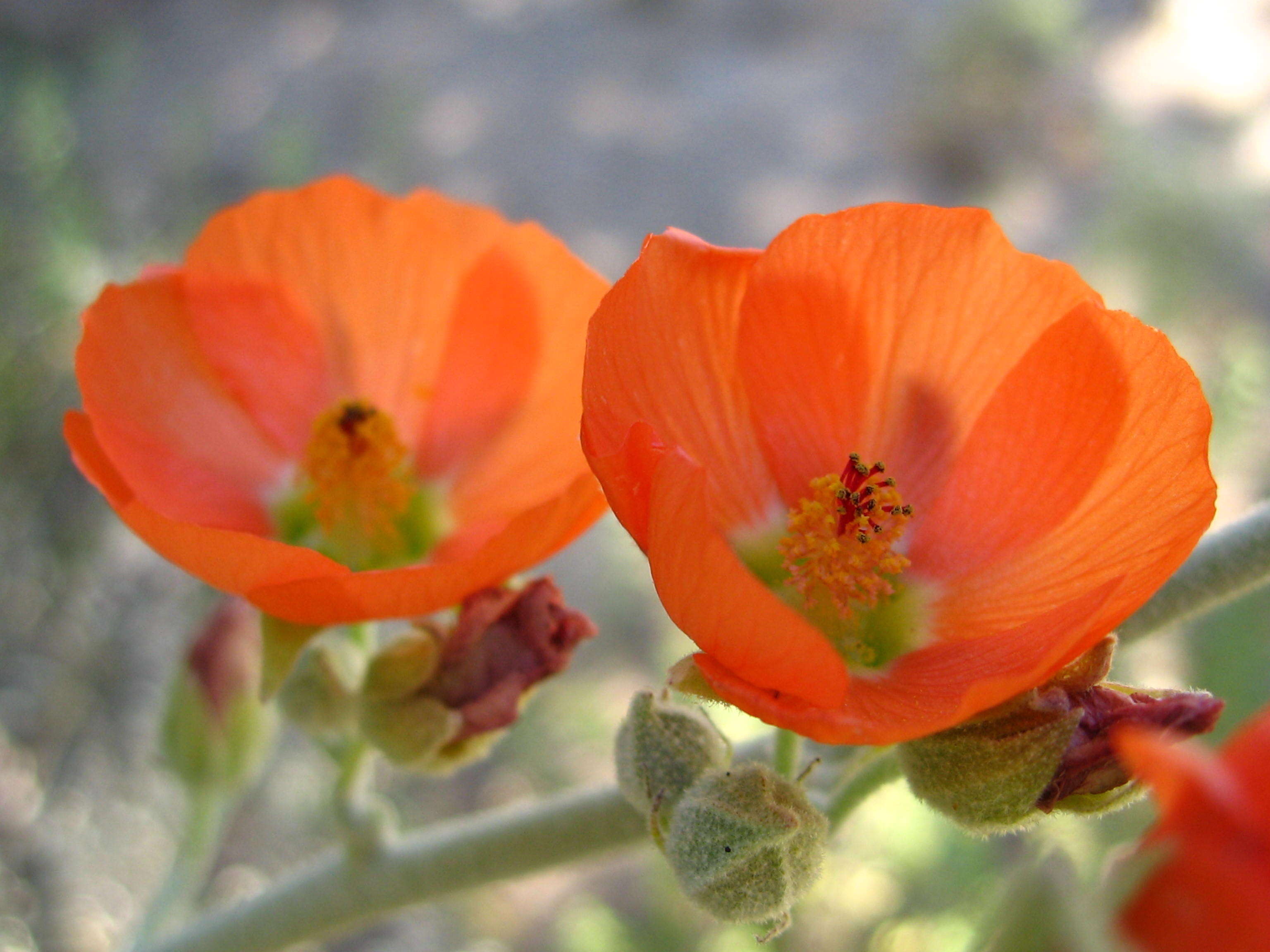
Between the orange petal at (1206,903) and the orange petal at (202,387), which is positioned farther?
the orange petal at (202,387)

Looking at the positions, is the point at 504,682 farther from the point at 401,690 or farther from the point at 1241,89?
the point at 1241,89

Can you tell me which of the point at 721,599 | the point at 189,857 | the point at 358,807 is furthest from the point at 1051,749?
the point at 189,857

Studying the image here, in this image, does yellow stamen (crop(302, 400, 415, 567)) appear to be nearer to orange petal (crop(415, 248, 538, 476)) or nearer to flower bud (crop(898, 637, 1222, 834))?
orange petal (crop(415, 248, 538, 476))

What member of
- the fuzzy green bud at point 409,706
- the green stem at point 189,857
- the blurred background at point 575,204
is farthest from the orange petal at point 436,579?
the green stem at point 189,857

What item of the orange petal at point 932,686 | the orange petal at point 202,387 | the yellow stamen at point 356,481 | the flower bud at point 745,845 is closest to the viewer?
the orange petal at point 932,686

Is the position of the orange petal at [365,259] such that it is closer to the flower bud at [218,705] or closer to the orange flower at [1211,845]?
the flower bud at [218,705]

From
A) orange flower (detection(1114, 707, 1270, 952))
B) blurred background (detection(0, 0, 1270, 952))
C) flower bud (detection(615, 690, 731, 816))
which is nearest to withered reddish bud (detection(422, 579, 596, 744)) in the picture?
flower bud (detection(615, 690, 731, 816))
